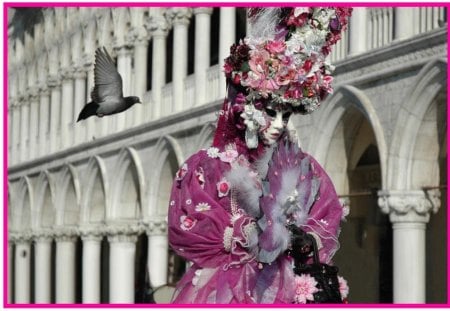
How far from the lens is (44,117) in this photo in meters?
31.2

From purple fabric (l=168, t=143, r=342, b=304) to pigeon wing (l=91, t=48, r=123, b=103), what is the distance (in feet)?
4.28

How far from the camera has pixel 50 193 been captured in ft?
100

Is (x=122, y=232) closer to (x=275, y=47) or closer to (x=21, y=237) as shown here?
(x=21, y=237)

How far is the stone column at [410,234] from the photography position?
14844 mm

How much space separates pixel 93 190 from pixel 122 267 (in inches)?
84.0

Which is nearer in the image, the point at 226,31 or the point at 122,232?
the point at 226,31

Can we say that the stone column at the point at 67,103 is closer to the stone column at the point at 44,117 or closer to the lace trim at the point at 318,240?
the stone column at the point at 44,117

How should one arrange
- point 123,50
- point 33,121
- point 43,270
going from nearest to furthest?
1. point 123,50
2. point 43,270
3. point 33,121

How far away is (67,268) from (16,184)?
5.53 meters

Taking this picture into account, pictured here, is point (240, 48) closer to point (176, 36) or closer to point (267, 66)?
point (267, 66)

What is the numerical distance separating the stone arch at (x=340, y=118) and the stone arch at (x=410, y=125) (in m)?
0.18

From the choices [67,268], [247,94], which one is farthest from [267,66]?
[67,268]

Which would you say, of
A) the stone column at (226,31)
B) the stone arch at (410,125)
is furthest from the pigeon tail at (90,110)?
the stone column at (226,31)

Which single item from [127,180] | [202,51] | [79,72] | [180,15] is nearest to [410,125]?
[202,51]
